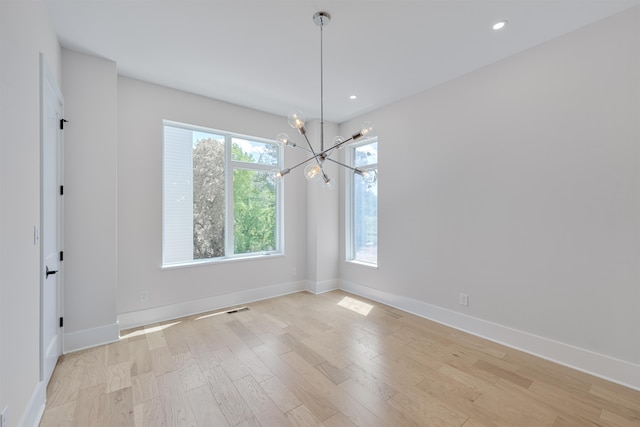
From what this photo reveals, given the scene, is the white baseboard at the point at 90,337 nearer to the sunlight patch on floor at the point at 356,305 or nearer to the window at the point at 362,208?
the sunlight patch on floor at the point at 356,305

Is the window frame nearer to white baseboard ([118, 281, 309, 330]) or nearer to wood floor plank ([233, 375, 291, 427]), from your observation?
white baseboard ([118, 281, 309, 330])

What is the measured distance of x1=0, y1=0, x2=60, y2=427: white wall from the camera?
4.65 feet

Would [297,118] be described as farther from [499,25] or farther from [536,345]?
[536,345]

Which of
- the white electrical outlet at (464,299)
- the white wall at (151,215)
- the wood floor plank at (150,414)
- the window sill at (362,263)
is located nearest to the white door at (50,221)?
the white wall at (151,215)

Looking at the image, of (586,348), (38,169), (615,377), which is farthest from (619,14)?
(38,169)

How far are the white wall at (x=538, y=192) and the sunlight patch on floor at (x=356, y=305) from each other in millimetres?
560

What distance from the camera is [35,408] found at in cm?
180

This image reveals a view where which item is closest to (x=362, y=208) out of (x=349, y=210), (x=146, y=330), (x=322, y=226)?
(x=349, y=210)

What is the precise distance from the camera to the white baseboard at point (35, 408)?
165 centimetres

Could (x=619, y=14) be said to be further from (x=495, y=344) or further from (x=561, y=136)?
(x=495, y=344)

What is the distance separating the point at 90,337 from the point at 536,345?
175 inches

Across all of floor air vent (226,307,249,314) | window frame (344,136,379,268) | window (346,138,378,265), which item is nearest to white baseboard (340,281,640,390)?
window (346,138,378,265)

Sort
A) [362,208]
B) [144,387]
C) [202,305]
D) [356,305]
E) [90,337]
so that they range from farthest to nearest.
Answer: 1. [362,208]
2. [356,305]
3. [202,305]
4. [90,337]
5. [144,387]

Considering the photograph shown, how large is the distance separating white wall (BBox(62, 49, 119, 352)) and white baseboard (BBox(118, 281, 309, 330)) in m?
0.37
